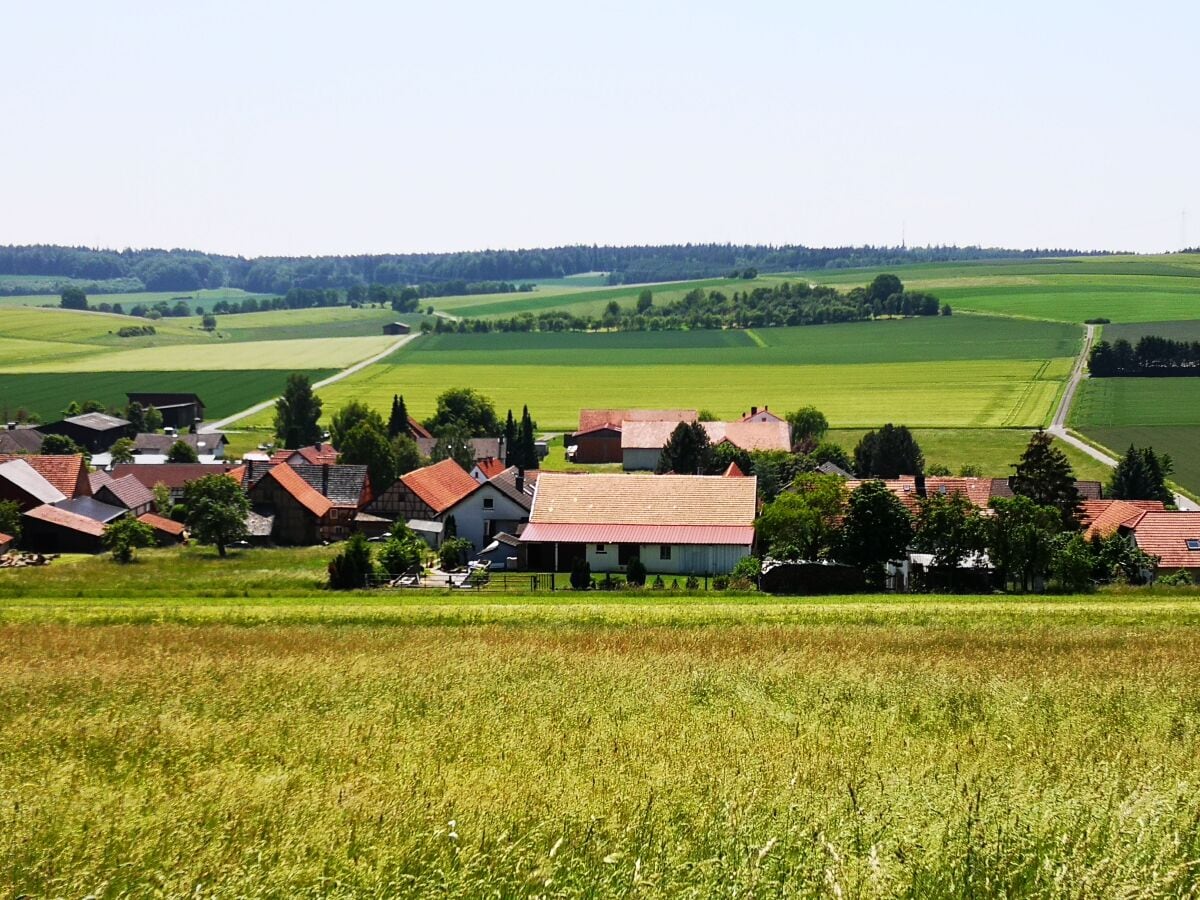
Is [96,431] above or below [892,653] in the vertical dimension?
below

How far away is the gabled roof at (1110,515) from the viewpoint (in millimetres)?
47125

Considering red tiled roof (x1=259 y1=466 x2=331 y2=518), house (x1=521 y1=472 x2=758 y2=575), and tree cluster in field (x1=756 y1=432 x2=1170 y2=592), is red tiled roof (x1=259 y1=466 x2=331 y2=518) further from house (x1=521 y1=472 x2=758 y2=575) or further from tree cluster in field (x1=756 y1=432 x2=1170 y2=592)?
tree cluster in field (x1=756 y1=432 x2=1170 y2=592)

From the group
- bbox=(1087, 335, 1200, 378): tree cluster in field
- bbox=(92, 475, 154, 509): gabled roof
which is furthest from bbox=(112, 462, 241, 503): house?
bbox=(1087, 335, 1200, 378): tree cluster in field

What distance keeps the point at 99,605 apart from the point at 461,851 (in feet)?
72.5

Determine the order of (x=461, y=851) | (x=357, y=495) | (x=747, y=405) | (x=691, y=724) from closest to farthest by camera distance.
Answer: (x=461, y=851), (x=691, y=724), (x=357, y=495), (x=747, y=405)

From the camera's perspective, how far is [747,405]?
115 meters

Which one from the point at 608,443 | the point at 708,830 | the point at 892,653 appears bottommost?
the point at 608,443

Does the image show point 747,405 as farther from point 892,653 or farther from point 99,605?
point 892,653

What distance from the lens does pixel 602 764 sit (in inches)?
407

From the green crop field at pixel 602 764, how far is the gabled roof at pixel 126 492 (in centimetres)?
4379

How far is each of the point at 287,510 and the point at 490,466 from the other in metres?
19.0

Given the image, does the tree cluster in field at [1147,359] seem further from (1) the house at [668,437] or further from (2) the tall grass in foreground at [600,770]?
(2) the tall grass in foreground at [600,770]

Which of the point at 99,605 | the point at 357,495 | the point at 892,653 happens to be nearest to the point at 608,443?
the point at 357,495

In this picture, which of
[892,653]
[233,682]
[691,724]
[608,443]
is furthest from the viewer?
[608,443]
